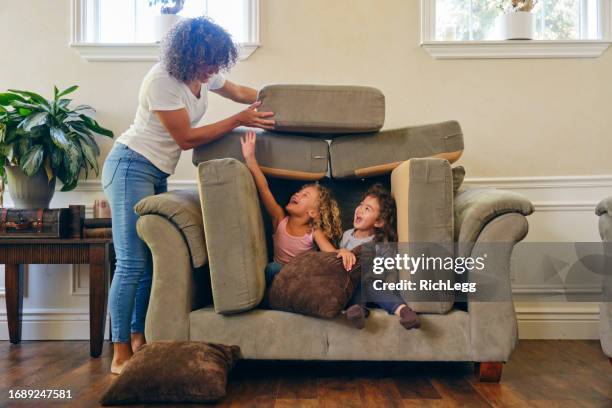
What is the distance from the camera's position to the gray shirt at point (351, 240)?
8.14ft

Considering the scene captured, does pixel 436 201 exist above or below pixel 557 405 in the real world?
above

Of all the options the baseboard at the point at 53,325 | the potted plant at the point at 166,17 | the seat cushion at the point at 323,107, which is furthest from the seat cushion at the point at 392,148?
the baseboard at the point at 53,325

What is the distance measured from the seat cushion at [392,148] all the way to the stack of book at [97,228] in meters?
1.08

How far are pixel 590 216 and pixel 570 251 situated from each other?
366mm

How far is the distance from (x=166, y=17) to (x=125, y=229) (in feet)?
4.25

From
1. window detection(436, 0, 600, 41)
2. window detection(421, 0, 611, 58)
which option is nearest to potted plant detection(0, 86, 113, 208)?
window detection(421, 0, 611, 58)

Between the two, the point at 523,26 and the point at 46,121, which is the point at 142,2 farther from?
the point at 523,26

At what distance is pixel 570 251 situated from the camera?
2922 millimetres

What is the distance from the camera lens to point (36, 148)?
2867mm

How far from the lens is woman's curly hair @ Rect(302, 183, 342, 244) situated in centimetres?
255

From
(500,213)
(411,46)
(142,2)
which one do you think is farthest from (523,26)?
(142,2)

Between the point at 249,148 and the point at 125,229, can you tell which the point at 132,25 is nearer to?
the point at 249,148

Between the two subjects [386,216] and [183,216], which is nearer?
[183,216]

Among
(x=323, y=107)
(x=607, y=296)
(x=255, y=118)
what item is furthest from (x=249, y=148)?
(x=607, y=296)
